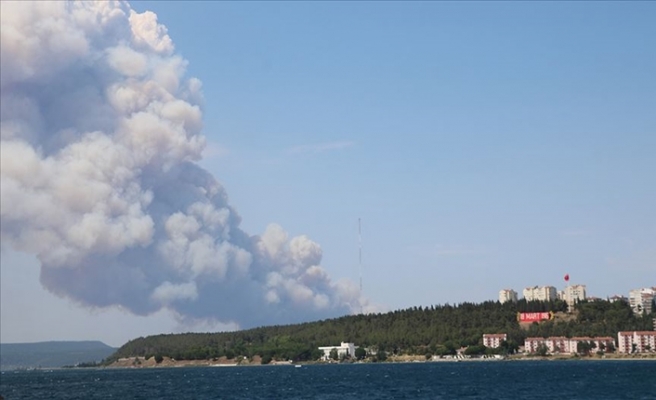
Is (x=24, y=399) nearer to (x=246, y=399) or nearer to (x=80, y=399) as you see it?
(x=80, y=399)

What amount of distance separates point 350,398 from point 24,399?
70.0m

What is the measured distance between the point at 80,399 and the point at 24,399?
16244 mm

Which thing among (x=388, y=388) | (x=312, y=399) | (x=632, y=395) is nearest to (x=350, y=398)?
(x=312, y=399)

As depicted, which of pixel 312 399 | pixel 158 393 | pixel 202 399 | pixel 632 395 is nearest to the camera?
pixel 632 395

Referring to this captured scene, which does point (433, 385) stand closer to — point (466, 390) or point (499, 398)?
point (466, 390)

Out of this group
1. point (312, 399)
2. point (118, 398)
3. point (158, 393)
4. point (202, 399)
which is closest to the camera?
point (312, 399)

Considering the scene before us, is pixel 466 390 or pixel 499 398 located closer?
pixel 499 398

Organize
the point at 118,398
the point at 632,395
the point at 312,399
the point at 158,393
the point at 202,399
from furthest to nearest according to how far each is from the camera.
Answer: the point at 158,393
the point at 118,398
the point at 202,399
the point at 312,399
the point at 632,395

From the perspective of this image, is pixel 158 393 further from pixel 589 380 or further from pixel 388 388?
pixel 589 380

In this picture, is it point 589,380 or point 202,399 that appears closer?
point 202,399

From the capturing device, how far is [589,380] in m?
192

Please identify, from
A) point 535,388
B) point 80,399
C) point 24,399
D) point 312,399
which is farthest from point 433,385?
point 24,399

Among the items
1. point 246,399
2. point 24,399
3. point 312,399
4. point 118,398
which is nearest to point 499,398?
point 312,399

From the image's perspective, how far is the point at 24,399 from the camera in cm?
18650
